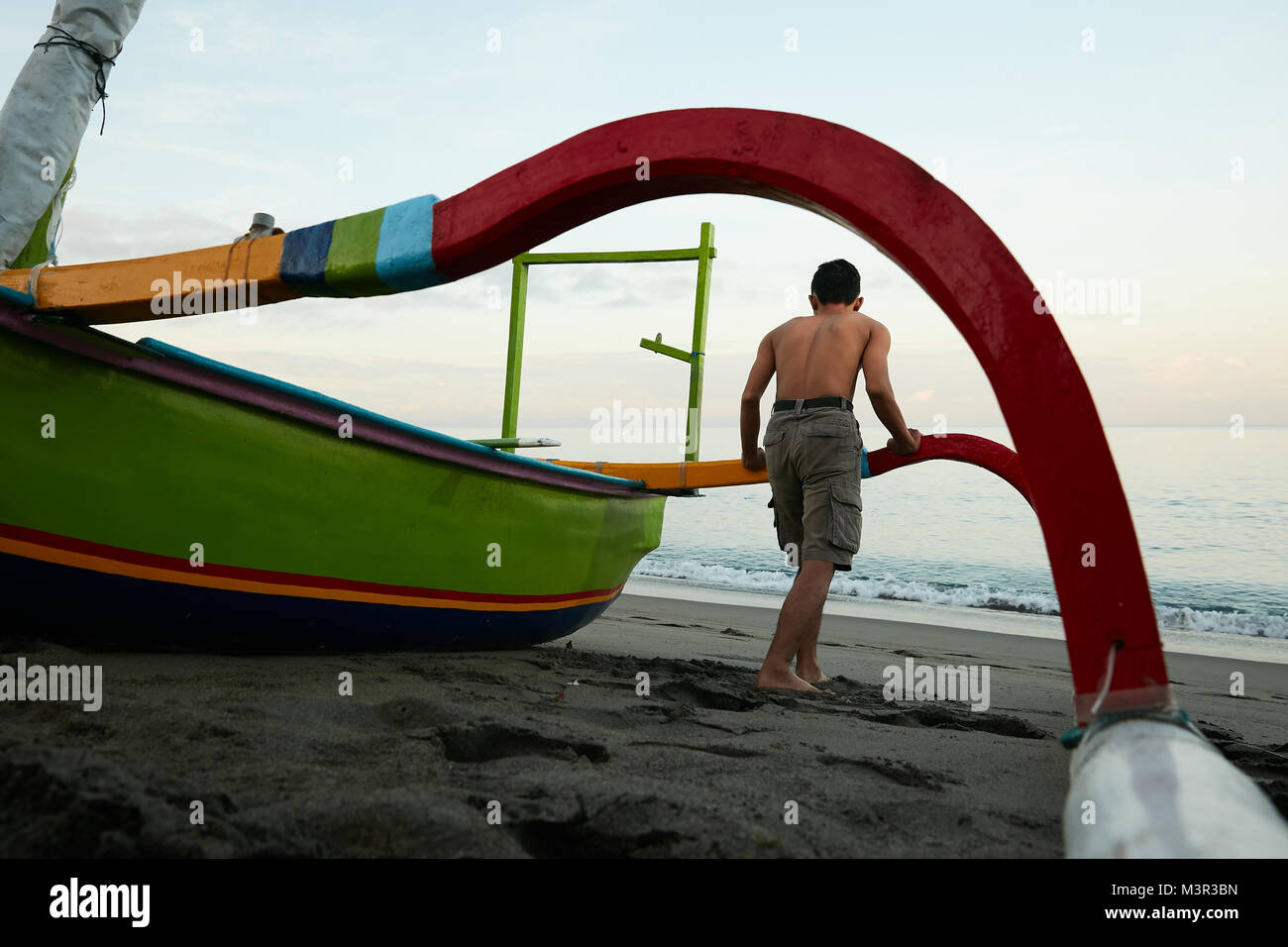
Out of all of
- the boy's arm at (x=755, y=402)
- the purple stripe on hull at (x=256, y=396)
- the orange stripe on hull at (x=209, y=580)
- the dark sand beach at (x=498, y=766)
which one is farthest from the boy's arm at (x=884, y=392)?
the orange stripe on hull at (x=209, y=580)

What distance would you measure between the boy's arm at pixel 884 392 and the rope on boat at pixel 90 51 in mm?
2887

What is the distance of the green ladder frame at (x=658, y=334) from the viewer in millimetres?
4348

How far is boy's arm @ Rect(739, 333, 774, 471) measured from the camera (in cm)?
330

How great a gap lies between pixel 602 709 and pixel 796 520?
1431 millimetres

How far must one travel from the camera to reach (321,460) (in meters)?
2.39

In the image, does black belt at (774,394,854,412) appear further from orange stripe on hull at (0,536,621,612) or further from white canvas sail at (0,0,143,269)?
white canvas sail at (0,0,143,269)

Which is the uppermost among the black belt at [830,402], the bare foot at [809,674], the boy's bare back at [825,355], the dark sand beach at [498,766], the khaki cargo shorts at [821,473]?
the boy's bare back at [825,355]

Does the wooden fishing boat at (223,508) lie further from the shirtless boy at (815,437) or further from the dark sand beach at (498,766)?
the shirtless boy at (815,437)

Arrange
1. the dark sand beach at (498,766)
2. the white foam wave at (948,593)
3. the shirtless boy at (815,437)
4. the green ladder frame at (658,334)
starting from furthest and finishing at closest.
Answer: the white foam wave at (948,593), the green ladder frame at (658,334), the shirtless boy at (815,437), the dark sand beach at (498,766)

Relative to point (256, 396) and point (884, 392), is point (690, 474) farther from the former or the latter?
point (256, 396)

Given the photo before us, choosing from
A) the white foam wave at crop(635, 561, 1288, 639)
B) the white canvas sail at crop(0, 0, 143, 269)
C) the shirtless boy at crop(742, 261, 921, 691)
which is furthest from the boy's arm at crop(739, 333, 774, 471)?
the white foam wave at crop(635, 561, 1288, 639)

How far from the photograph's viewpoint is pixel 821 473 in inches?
122

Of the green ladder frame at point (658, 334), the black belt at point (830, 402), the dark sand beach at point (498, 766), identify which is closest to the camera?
the dark sand beach at point (498, 766)
